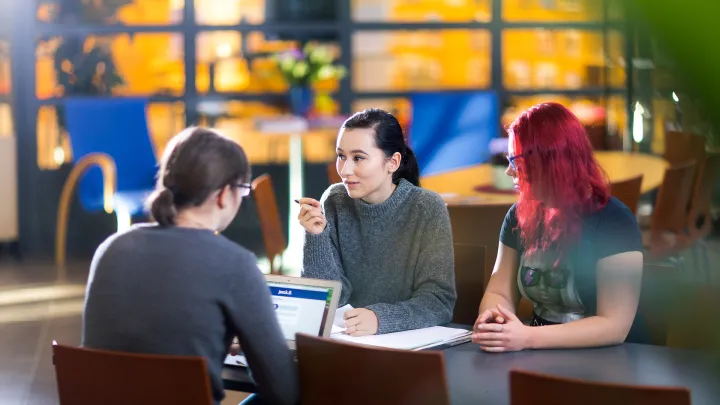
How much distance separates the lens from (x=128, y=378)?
1678 millimetres

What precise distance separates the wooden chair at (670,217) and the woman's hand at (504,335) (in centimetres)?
247

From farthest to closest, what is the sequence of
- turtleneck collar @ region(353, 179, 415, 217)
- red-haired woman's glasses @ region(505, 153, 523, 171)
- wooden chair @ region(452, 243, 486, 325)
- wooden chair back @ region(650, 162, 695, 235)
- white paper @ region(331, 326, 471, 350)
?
1. wooden chair back @ region(650, 162, 695, 235)
2. wooden chair @ region(452, 243, 486, 325)
3. turtleneck collar @ region(353, 179, 415, 217)
4. red-haired woman's glasses @ region(505, 153, 523, 171)
5. white paper @ region(331, 326, 471, 350)

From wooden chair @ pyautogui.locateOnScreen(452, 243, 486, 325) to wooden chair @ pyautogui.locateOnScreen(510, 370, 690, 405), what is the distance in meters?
1.30

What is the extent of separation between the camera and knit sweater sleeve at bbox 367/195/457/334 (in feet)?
7.52

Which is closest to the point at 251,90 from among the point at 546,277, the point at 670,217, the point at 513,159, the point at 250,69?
the point at 250,69

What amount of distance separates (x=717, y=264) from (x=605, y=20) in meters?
0.10

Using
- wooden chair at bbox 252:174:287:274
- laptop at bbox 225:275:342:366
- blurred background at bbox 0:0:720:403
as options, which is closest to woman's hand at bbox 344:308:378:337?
laptop at bbox 225:275:342:366

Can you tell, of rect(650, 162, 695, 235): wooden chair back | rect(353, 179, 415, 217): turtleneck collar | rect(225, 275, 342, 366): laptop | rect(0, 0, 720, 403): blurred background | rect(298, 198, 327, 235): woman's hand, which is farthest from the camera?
rect(0, 0, 720, 403): blurred background

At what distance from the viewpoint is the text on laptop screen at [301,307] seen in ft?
6.66

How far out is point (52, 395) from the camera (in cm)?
388

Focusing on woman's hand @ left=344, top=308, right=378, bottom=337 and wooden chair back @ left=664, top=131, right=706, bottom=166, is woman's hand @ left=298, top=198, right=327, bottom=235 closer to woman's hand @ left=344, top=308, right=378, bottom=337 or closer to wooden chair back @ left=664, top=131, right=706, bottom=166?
woman's hand @ left=344, top=308, right=378, bottom=337

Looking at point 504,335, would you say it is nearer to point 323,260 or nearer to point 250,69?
point 323,260

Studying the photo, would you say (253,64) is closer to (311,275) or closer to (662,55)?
(311,275)

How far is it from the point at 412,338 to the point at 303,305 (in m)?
0.29
